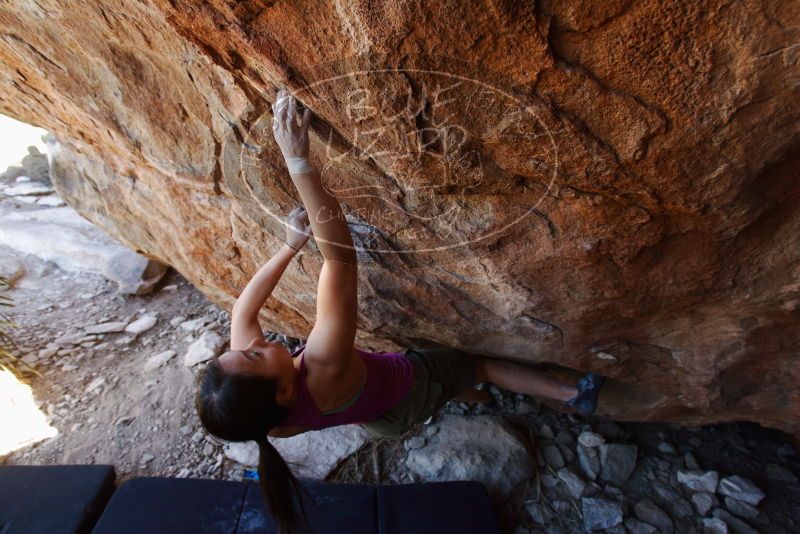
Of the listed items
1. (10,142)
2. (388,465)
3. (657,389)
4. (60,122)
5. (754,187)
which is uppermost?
(10,142)

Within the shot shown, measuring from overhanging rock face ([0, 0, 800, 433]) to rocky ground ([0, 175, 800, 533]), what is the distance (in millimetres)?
313

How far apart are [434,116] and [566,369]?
1.75 metres

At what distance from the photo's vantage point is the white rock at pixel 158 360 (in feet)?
10.7

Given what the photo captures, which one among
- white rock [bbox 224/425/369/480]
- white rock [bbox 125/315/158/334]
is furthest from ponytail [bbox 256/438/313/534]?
white rock [bbox 125/315/158/334]

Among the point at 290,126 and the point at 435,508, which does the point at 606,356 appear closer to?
the point at 435,508

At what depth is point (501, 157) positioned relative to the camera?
1.20 meters

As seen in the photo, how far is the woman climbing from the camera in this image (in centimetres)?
134

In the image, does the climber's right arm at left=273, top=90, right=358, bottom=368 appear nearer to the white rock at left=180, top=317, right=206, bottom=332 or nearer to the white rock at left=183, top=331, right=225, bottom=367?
the white rock at left=183, top=331, right=225, bottom=367

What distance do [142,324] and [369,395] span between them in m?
2.60

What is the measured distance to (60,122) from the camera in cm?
231

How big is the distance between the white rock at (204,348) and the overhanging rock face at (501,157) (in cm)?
100

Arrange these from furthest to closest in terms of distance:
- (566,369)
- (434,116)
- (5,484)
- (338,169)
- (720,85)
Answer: (566,369)
(5,484)
(338,169)
(434,116)
(720,85)

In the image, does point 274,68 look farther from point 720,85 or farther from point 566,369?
point 566,369

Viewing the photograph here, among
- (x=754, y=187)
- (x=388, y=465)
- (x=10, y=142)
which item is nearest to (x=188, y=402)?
(x=388, y=465)
